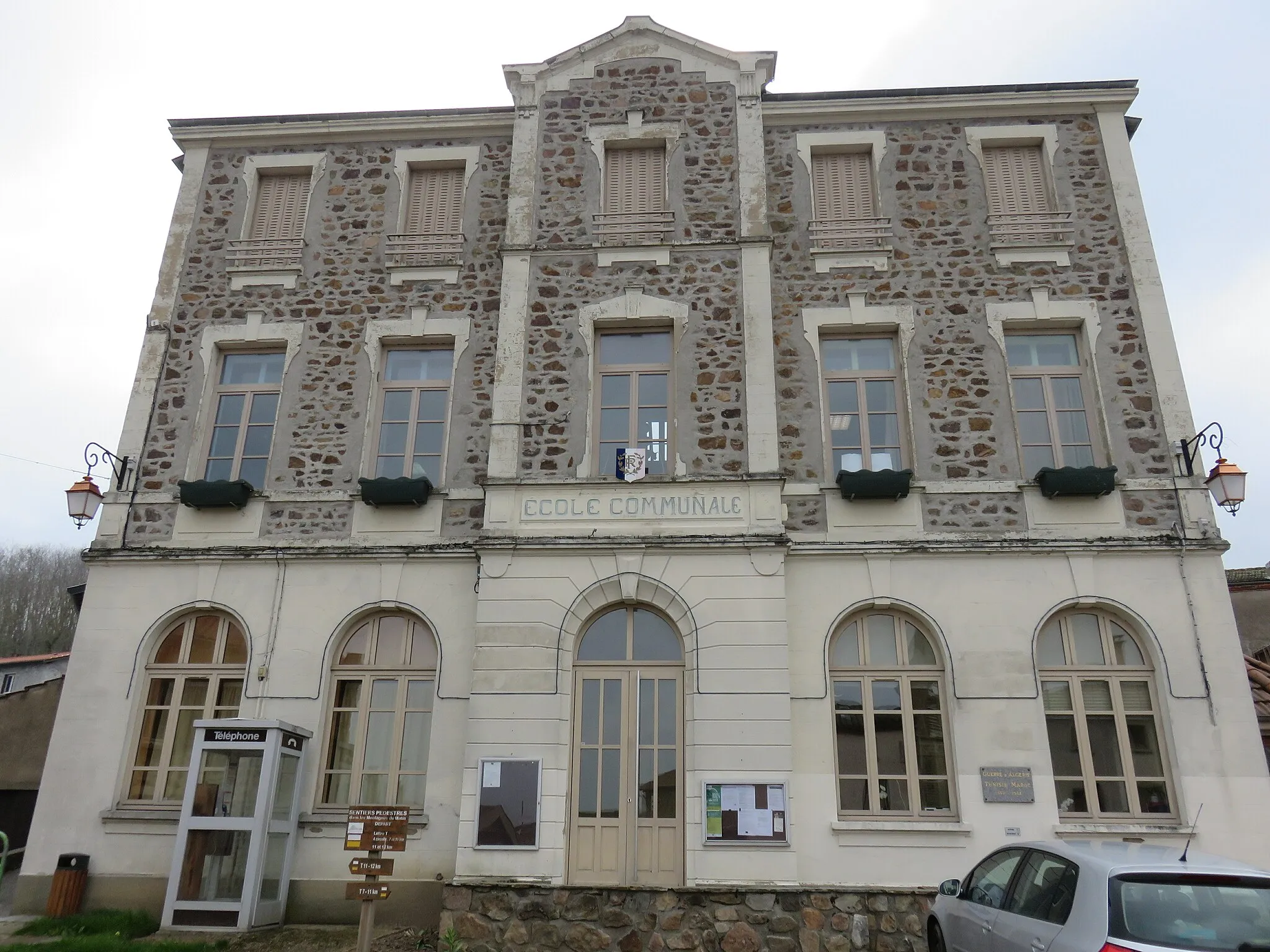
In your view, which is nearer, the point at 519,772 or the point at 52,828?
the point at 519,772

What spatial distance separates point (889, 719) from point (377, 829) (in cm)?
531

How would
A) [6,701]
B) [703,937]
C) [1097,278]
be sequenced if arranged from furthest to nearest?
[6,701] < [1097,278] < [703,937]

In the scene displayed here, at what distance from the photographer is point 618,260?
11656 millimetres

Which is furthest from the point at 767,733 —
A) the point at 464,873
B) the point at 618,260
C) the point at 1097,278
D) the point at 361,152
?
the point at 361,152

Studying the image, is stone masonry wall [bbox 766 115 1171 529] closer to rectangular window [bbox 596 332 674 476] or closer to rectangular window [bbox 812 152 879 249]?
rectangular window [bbox 812 152 879 249]

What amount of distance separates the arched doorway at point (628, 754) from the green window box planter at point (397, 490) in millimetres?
2548

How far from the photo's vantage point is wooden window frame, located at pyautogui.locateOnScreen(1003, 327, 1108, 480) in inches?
429

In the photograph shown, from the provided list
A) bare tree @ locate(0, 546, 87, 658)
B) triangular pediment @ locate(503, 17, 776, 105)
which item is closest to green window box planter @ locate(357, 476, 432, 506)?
triangular pediment @ locate(503, 17, 776, 105)

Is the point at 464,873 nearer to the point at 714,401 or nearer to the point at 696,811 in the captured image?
the point at 696,811

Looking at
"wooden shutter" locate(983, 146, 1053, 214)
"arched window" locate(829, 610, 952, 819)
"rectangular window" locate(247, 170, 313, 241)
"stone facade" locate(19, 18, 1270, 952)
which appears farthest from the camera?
"rectangular window" locate(247, 170, 313, 241)

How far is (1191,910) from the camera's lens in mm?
5004

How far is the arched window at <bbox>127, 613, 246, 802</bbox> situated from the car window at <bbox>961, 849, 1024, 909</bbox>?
7.95m

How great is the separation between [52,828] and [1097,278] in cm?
1354

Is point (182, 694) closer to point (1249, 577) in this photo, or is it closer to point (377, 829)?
point (377, 829)
